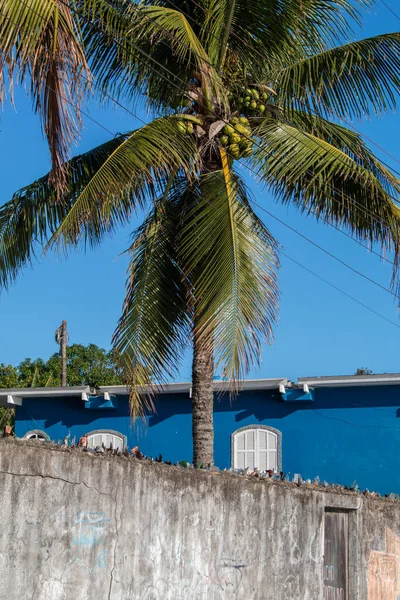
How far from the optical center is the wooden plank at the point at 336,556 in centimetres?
1095

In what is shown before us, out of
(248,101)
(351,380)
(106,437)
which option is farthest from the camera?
(106,437)

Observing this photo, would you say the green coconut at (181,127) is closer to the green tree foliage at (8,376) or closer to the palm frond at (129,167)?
the palm frond at (129,167)

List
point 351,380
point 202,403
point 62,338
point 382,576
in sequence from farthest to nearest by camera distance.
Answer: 1. point 62,338
2. point 351,380
3. point 202,403
4. point 382,576

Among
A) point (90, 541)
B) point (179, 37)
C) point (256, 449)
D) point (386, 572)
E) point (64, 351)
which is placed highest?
point (64, 351)

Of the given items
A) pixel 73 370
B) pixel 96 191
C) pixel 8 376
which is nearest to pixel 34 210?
pixel 96 191

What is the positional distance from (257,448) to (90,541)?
11.6 metres

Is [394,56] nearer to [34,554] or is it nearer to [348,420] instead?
[348,420]

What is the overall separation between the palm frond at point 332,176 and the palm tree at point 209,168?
0.02m

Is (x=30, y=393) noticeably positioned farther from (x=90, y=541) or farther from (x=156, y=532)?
(x=90, y=541)

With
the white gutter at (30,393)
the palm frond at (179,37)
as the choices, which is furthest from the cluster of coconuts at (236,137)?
the white gutter at (30,393)

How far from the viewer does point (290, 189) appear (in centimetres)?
1308

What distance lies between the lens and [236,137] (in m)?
12.2

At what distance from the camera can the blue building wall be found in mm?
17719

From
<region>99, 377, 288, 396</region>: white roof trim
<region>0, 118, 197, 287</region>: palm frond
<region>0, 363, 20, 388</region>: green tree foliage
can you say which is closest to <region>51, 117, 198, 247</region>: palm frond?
<region>0, 118, 197, 287</region>: palm frond
